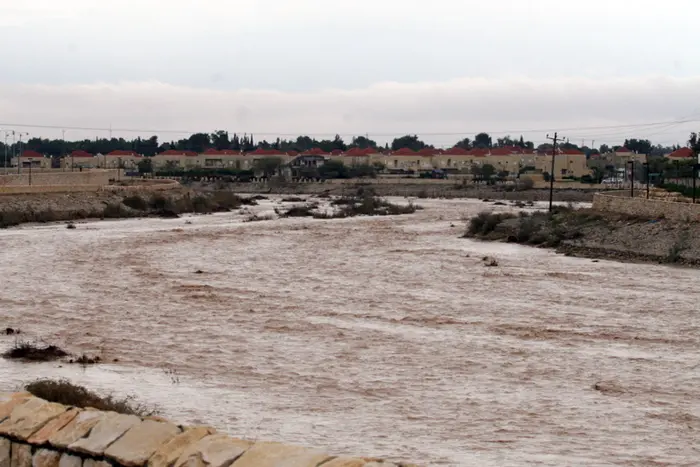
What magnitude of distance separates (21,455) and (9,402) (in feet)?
2.21

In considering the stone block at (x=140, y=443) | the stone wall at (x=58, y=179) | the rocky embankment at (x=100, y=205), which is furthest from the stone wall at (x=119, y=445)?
the stone wall at (x=58, y=179)

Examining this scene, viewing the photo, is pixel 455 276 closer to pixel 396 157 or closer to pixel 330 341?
pixel 330 341

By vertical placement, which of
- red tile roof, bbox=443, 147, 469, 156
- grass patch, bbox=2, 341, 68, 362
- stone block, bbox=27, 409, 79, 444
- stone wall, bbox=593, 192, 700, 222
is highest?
red tile roof, bbox=443, 147, 469, 156

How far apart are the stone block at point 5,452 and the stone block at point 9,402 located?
9.7 inches

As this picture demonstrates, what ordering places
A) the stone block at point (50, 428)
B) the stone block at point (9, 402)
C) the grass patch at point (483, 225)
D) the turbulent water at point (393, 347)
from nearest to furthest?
1. the stone block at point (50, 428)
2. the stone block at point (9, 402)
3. the turbulent water at point (393, 347)
4. the grass patch at point (483, 225)

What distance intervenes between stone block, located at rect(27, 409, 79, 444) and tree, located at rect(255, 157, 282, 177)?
153121mm

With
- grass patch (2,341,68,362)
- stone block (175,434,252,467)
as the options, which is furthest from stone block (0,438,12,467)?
grass patch (2,341,68,362)

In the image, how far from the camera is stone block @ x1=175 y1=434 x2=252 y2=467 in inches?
238

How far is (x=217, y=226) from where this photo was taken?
61.7 m

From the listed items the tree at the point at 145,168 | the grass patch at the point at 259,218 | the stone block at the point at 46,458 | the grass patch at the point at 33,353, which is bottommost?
the grass patch at the point at 259,218

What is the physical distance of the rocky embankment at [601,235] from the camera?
41.4 meters

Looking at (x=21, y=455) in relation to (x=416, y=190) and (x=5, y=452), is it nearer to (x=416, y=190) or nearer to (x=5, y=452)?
(x=5, y=452)

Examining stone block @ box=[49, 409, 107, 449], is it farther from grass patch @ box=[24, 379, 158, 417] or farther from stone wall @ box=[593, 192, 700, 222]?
stone wall @ box=[593, 192, 700, 222]

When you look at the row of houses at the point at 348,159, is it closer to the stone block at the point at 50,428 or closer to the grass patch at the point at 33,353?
the grass patch at the point at 33,353
